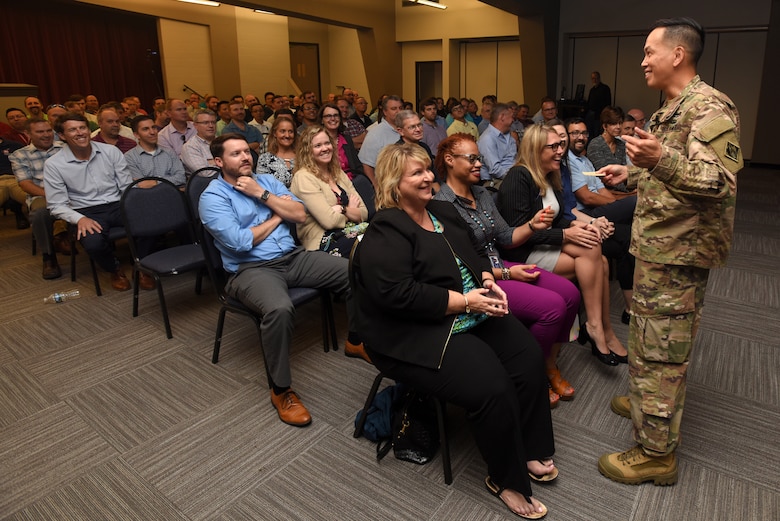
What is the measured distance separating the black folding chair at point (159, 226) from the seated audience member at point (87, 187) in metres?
0.55

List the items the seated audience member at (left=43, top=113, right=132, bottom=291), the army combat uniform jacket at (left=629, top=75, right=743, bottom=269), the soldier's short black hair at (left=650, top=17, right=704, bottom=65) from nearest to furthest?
the army combat uniform jacket at (left=629, top=75, right=743, bottom=269) → the soldier's short black hair at (left=650, top=17, right=704, bottom=65) → the seated audience member at (left=43, top=113, right=132, bottom=291)

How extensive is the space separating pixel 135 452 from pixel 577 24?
1103cm

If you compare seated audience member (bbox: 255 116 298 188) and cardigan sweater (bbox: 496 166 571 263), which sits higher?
seated audience member (bbox: 255 116 298 188)

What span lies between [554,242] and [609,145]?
2.11m

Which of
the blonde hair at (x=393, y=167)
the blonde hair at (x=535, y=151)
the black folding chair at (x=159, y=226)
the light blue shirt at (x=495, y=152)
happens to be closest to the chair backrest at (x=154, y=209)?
the black folding chair at (x=159, y=226)

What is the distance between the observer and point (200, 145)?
4.75 meters

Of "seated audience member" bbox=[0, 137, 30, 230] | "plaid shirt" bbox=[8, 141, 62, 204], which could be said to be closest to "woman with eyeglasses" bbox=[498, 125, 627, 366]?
"plaid shirt" bbox=[8, 141, 62, 204]

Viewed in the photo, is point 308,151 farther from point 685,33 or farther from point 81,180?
point 685,33

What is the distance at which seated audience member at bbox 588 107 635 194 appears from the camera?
165 inches

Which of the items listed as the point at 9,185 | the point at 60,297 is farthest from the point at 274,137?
the point at 9,185

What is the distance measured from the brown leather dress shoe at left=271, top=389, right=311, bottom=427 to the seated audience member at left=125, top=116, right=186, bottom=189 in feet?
8.96

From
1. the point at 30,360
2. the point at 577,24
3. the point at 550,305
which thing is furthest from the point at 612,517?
the point at 577,24

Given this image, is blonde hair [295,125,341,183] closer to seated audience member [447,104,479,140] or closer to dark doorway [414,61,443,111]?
seated audience member [447,104,479,140]

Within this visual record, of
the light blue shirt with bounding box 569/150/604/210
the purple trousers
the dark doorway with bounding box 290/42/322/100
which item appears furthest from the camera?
the dark doorway with bounding box 290/42/322/100
